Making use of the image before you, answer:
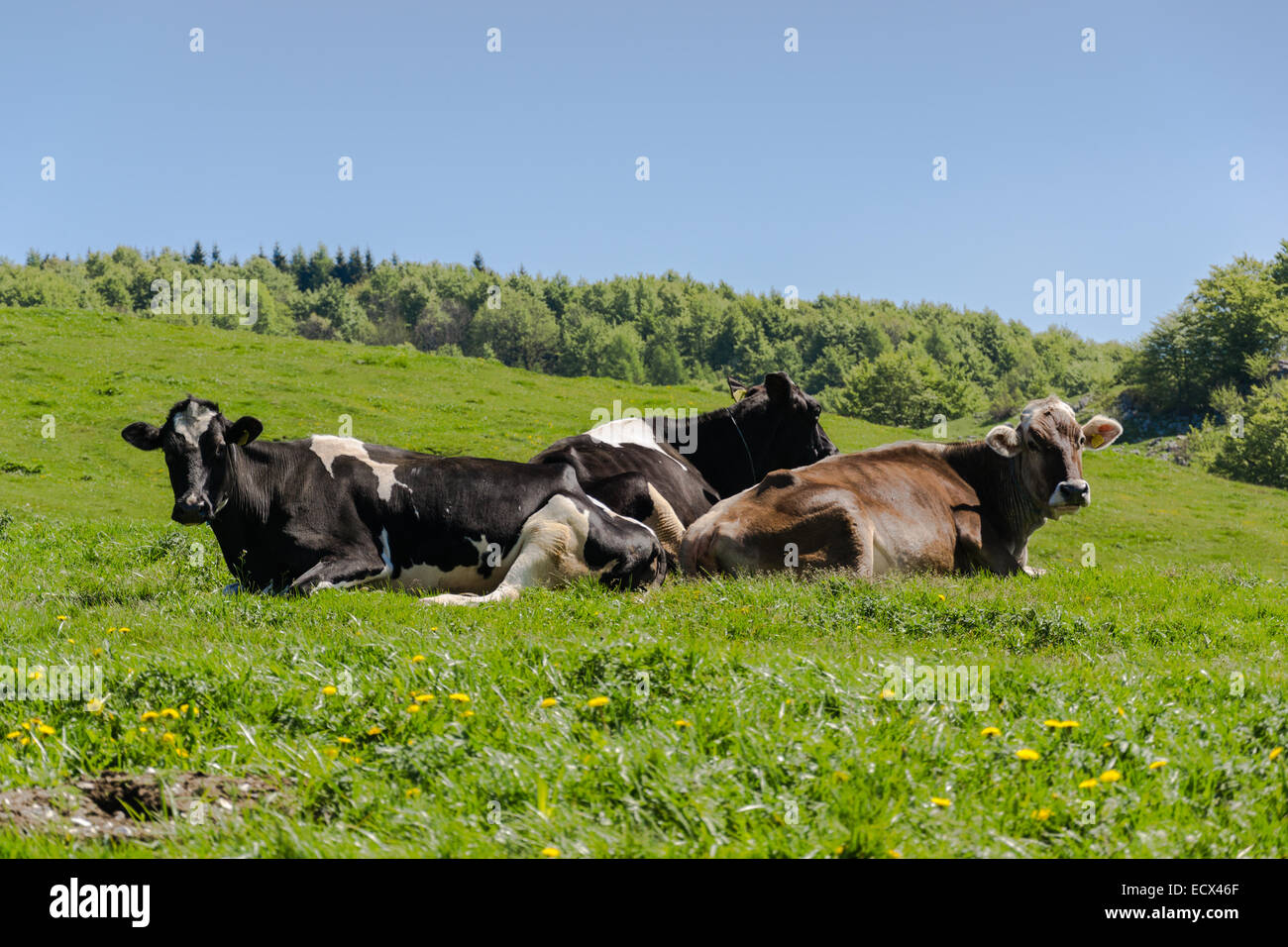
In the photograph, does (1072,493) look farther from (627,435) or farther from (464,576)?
(464,576)

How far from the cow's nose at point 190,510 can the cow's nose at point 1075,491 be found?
884 centimetres

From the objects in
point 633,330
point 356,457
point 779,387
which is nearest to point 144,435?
point 356,457

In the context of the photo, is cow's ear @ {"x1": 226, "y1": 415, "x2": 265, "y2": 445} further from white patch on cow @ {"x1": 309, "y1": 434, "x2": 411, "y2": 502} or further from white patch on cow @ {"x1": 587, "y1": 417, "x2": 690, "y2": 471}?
white patch on cow @ {"x1": 587, "y1": 417, "x2": 690, "y2": 471}

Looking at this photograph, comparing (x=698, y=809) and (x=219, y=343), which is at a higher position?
(x=219, y=343)

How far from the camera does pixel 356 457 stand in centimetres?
1025

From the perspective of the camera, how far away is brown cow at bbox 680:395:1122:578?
1066 centimetres

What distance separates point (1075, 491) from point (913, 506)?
70.9 inches

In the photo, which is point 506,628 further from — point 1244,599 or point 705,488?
point 1244,599

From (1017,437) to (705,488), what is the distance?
12.5ft

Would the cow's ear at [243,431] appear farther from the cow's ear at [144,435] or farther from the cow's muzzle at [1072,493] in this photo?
the cow's muzzle at [1072,493]

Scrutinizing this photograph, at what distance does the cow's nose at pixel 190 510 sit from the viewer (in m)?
8.91

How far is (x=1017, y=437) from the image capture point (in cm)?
1227

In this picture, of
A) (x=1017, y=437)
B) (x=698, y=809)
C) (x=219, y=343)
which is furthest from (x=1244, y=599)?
(x=219, y=343)

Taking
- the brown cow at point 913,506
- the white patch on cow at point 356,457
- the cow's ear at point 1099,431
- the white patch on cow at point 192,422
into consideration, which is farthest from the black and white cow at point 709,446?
the white patch on cow at point 192,422
